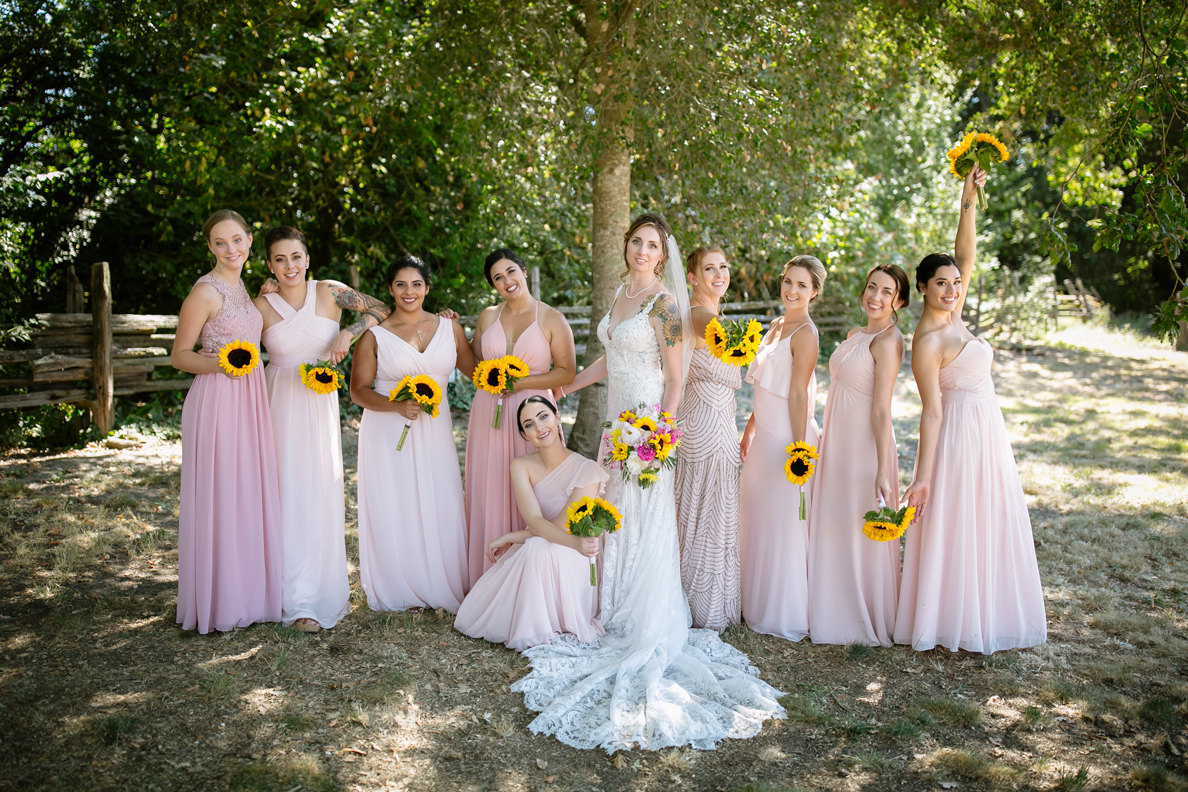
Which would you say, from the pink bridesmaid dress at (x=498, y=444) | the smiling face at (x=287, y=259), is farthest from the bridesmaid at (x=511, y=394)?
the smiling face at (x=287, y=259)

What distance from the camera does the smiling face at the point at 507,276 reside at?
4.77 meters

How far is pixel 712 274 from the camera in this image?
15.2 ft

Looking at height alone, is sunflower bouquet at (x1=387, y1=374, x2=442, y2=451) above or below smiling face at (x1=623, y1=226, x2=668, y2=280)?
below

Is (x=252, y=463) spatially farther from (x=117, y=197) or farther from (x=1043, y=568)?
(x=117, y=197)

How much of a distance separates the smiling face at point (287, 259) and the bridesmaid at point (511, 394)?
103cm

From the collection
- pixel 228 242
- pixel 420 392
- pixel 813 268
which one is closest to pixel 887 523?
pixel 813 268

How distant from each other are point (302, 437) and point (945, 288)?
3.54m

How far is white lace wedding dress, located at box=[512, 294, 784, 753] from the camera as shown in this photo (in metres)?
3.61

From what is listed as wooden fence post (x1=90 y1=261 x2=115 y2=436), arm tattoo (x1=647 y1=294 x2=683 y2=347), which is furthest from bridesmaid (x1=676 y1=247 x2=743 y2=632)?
wooden fence post (x1=90 y1=261 x2=115 y2=436)

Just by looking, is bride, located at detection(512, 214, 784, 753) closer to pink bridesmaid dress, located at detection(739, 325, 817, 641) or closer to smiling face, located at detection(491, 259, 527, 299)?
pink bridesmaid dress, located at detection(739, 325, 817, 641)

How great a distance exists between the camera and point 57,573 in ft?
18.1

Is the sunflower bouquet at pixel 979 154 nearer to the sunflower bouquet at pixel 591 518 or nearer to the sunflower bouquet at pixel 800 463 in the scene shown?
the sunflower bouquet at pixel 800 463

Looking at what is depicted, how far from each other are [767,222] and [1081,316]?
18228 mm

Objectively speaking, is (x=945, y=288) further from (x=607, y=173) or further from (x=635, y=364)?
(x=607, y=173)
